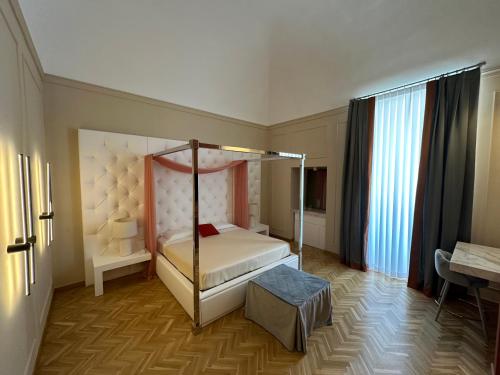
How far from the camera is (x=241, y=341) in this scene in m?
2.00

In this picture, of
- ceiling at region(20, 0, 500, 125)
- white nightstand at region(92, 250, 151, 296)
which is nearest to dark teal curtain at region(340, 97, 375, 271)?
ceiling at region(20, 0, 500, 125)

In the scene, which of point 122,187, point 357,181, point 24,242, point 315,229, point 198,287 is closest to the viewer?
point 24,242

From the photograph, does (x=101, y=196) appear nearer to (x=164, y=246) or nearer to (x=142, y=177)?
(x=142, y=177)

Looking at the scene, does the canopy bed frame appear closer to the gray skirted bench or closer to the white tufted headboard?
the gray skirted bench

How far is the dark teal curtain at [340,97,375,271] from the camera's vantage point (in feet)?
11.2

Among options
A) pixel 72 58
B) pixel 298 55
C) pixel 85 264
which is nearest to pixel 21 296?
pixel 85 264

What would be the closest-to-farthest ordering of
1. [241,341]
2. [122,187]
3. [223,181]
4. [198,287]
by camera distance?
[241,341] < [198,287] < [122,187] < [223,181]

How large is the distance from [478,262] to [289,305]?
194cm

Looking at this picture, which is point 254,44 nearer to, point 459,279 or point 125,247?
point 125,247

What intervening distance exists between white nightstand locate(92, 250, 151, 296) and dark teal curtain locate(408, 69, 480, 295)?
13.2 feet

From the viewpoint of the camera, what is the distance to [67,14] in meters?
2.42

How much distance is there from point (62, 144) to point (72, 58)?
113cm

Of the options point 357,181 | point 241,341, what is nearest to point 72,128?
point 241,341

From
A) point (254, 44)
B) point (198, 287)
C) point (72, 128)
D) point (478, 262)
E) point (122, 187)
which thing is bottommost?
point (198, 287)
